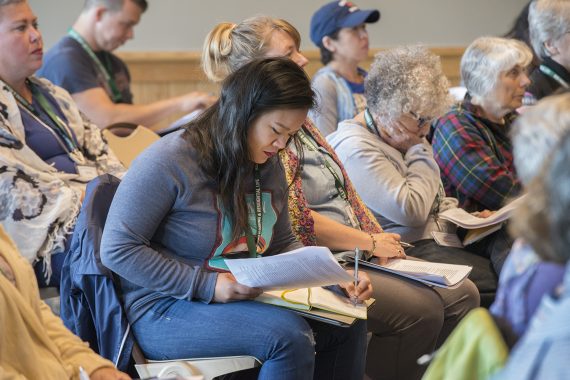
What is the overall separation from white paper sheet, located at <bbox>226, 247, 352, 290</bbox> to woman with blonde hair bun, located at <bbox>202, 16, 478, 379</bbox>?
0.48 m

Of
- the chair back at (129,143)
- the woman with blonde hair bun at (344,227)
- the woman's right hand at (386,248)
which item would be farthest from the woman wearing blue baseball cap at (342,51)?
the woman's right hand at (386,248)

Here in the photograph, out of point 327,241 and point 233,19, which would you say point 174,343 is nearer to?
point 327,241

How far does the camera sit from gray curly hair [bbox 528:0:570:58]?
11.5 ft

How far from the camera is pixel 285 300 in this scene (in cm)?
192

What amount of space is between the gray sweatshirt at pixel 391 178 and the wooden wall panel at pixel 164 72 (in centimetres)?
287

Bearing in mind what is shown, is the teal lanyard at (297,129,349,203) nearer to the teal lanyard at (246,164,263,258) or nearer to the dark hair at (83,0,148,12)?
the teal lanyard at (246,164,263,258)

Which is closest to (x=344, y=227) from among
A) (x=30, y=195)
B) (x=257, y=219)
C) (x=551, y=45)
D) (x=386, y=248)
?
(x=386, y=248)

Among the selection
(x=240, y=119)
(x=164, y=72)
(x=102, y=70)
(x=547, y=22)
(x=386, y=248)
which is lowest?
(x=164, y=72)

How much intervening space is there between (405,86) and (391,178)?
0.32 metres

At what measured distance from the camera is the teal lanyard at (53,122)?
8.92 feet

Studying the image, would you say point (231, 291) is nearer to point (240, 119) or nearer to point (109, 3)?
point (240, 119)

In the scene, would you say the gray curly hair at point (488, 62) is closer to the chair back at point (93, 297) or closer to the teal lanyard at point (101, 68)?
the chair back at point (93, 297)

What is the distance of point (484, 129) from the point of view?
3.06 meters

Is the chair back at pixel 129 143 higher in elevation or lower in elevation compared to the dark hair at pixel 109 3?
lower
